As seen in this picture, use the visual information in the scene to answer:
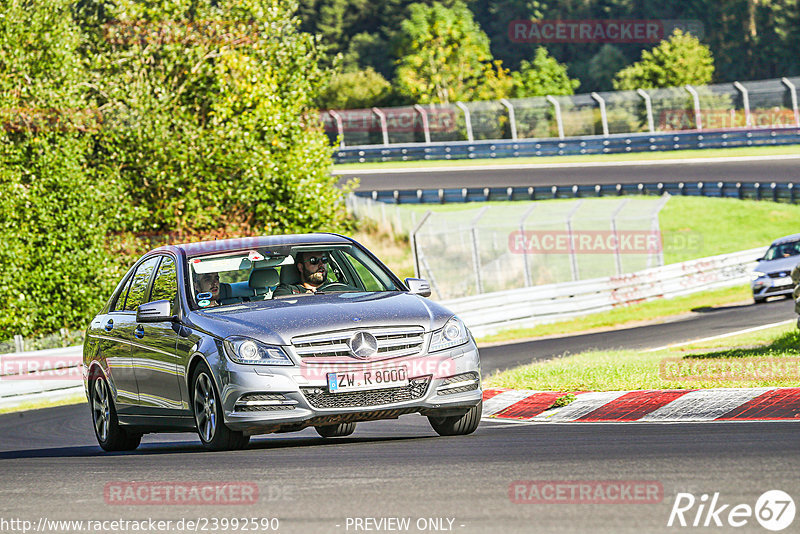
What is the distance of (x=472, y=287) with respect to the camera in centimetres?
3020

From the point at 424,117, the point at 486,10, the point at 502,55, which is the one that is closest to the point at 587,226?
the point at 424,117

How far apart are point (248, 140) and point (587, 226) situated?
849cm

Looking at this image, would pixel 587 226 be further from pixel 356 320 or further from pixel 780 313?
pixel 356 320

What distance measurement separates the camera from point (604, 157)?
54156 mm

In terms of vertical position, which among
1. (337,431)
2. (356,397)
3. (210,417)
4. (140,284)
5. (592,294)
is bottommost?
(592,294)

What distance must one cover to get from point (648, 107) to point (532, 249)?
79.9ft

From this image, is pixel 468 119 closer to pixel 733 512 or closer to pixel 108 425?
pixel 108 425

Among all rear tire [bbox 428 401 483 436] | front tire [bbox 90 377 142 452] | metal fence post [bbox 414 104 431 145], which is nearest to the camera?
rear tire [bbox 428 401 483 436]

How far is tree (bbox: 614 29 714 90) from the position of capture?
245 ft

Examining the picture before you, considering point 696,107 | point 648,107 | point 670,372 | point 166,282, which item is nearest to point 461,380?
point 166,282

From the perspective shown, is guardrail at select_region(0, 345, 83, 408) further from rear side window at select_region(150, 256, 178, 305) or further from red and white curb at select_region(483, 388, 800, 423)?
rear side window at select_region(150, 256, 178, 305)

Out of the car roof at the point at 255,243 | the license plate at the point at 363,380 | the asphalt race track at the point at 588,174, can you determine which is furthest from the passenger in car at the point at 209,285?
the asphalt race track at the point at 588,174

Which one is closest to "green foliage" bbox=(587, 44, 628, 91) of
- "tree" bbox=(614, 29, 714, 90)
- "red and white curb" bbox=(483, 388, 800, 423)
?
"tree" bbox=(614, 29, 714, 90)

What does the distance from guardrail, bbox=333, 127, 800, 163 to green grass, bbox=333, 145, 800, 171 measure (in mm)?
240
